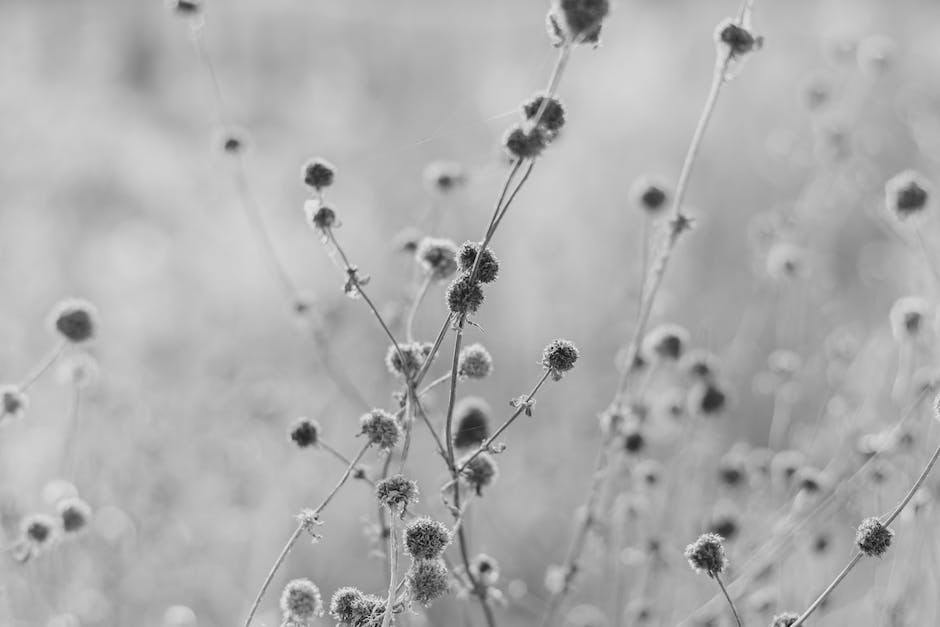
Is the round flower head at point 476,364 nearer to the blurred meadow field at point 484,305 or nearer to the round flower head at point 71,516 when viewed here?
the blurred meadow field at point 484,305

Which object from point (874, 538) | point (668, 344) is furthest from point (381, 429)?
point (668, 344)

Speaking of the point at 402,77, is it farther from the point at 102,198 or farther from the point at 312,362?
the point at 312,362

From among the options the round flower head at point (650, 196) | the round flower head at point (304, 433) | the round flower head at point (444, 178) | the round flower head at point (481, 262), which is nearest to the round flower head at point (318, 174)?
the round flower head at point (481, 262)

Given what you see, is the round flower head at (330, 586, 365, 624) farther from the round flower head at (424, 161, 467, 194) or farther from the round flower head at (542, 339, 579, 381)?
the round flower head at (424, 161, 467, 194)

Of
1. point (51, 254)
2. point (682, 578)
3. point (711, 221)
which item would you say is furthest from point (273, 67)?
point (682, 578)

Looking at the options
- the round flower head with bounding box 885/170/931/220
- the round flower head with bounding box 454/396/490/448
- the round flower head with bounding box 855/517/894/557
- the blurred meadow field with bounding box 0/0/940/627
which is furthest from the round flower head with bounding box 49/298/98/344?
the round flower head with bounding box 885/170/931/220

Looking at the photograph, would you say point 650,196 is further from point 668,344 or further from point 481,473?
point 481,473
